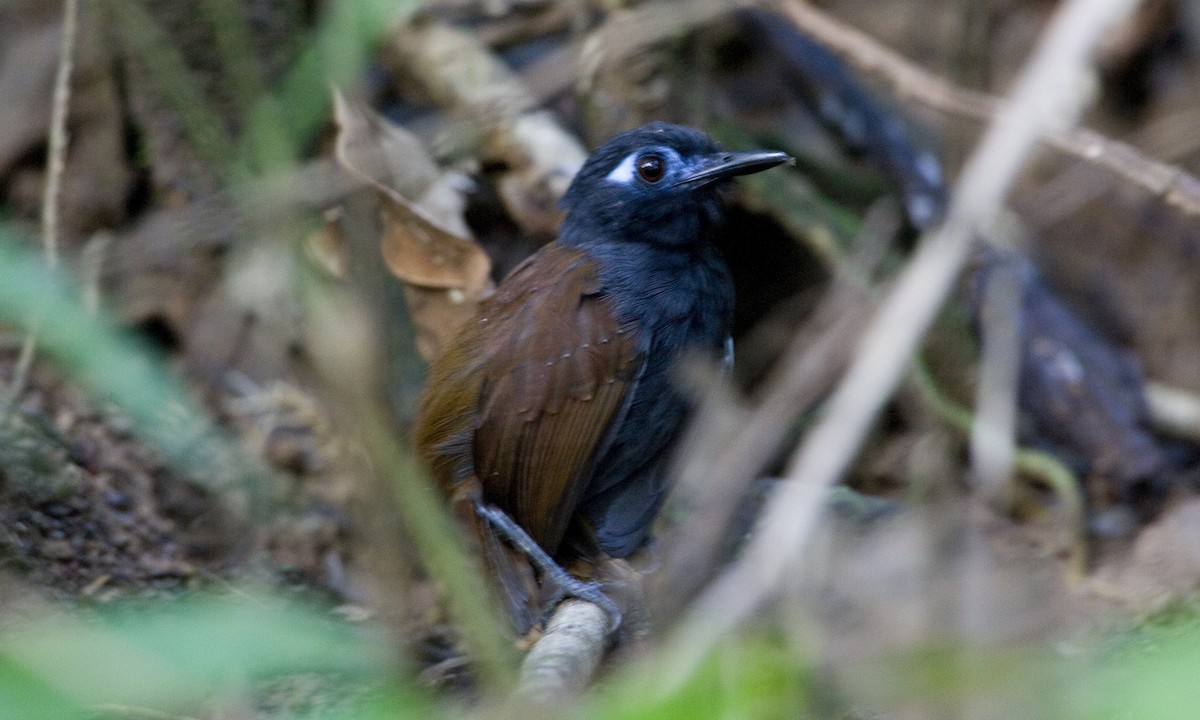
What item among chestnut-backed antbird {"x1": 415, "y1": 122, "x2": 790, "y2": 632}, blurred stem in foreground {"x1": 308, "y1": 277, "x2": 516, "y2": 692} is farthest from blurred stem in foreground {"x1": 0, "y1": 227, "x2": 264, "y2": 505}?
blurred stem in foreground {"x1": 308, "y1": 277, "x2": 516, "y2": 692}

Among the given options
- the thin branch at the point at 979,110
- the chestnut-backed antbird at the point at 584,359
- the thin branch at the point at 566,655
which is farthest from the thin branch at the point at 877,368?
the chestnut-backed antbird at the point at 584,359

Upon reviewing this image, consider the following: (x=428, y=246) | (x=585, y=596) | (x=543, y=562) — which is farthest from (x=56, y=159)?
(x=585, y=596)

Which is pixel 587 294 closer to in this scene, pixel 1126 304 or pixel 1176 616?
pixel 1176 616

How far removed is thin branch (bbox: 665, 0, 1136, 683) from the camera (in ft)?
6.18

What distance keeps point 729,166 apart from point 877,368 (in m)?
1.13

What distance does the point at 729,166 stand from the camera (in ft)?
10.2

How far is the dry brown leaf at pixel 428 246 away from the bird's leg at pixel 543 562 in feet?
2.03

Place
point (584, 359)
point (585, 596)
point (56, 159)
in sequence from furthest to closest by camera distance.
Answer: point (56, 159) < point (584, 359) < point (585, 596)

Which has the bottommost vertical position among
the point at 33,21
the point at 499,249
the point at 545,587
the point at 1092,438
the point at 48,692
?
the point at 48,692

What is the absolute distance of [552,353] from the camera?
10.1 feet

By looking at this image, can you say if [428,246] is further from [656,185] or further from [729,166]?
[729,166]

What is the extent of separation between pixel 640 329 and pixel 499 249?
124 cm

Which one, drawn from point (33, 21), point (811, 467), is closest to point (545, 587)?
point (811, 467)

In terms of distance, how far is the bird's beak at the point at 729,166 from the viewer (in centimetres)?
305
